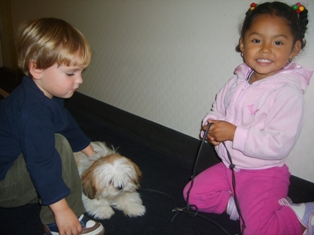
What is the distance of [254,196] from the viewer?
43.4 inches

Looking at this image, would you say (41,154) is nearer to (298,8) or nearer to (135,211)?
(135,211)

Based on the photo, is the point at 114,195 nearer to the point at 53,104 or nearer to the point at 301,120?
the point at 53,104

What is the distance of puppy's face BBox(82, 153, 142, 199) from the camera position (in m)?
1.09

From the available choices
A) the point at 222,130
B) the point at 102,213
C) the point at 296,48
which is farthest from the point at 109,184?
the point at 296,48

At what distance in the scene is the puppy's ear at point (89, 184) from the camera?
3.60ft

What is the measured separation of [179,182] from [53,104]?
90cm

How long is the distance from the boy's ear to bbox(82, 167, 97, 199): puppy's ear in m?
0.48

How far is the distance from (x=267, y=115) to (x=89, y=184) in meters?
0.84

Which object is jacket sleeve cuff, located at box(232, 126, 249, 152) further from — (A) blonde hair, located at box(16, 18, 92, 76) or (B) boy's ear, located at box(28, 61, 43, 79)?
(B) boy's ear, located at box(28, 61, 43, 79)

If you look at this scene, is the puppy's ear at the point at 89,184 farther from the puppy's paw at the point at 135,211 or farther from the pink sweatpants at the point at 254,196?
the pink sweatpants at the point at 254,196

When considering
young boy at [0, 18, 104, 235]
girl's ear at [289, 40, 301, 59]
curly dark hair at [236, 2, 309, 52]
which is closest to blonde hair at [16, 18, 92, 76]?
young boy at [0, 18, 104, 235]

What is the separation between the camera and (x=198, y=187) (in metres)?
1.27

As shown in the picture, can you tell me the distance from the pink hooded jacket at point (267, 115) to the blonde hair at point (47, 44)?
727 mm

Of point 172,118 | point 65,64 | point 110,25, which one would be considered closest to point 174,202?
point 172,118
